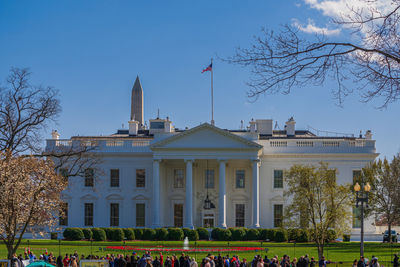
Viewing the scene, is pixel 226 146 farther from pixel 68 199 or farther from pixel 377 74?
pixel 377 74

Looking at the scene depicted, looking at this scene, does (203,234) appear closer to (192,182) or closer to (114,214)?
(192,182)

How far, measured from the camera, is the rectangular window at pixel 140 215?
61.2m

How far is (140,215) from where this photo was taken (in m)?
61.4

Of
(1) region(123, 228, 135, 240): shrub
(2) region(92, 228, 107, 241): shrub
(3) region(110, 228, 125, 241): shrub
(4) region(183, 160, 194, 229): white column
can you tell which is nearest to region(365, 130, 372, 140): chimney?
(4) region(183, 160, 194, 229): white column

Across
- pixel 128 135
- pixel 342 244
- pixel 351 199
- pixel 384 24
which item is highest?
pixel 128 135

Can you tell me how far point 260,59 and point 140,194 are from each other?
5354 centimetres

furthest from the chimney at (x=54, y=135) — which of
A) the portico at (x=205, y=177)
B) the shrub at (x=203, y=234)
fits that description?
the shrub at (x=203, y=234)

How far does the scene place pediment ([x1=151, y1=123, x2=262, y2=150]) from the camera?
57.2 metres

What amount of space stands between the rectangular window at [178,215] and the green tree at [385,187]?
19.4 m

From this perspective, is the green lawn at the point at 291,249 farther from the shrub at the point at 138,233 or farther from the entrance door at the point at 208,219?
the entrance door at the point at 208,219

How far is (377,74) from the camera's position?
9.17 m

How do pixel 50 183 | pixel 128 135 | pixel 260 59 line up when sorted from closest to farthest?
1. pixel 260 59
2. pixel 50 183
3. pixel 128 135

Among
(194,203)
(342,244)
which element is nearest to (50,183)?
(342,244)

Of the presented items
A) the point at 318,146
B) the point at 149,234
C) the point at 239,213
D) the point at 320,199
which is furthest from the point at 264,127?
the point at 320,199
